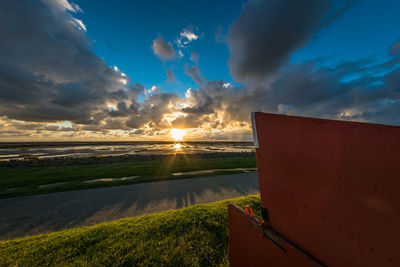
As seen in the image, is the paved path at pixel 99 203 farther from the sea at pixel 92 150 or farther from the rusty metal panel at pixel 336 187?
the sea at pixel 92 150

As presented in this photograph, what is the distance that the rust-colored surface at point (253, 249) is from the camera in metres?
1.30

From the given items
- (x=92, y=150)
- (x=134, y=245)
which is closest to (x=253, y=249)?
(x=134, y=245)

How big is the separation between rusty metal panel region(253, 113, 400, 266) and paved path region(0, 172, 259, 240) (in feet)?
16.7

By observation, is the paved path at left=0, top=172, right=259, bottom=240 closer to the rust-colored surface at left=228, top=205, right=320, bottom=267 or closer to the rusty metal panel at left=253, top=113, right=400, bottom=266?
the rust-colored surface at left=228, top=205, right=320, bottom=267

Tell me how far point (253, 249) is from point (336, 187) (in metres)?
1.17

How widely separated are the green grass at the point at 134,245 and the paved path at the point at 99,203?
1.46 metres

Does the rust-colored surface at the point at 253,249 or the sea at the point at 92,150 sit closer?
the rust-colored surface at the point at 253,249

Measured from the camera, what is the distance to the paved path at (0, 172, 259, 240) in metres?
4.64

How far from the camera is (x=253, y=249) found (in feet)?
5.49

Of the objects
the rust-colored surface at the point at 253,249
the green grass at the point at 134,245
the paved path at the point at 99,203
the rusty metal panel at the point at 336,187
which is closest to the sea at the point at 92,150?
the paved path at the point at 99,203

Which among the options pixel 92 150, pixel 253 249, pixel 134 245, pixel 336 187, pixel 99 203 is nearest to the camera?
pixel 336 187

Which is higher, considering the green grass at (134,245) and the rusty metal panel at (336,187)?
the rusty metal panel at (336,187)

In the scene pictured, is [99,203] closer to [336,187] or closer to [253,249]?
[253,249]

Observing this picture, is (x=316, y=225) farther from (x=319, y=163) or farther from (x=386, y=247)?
(x=319, y=163)
